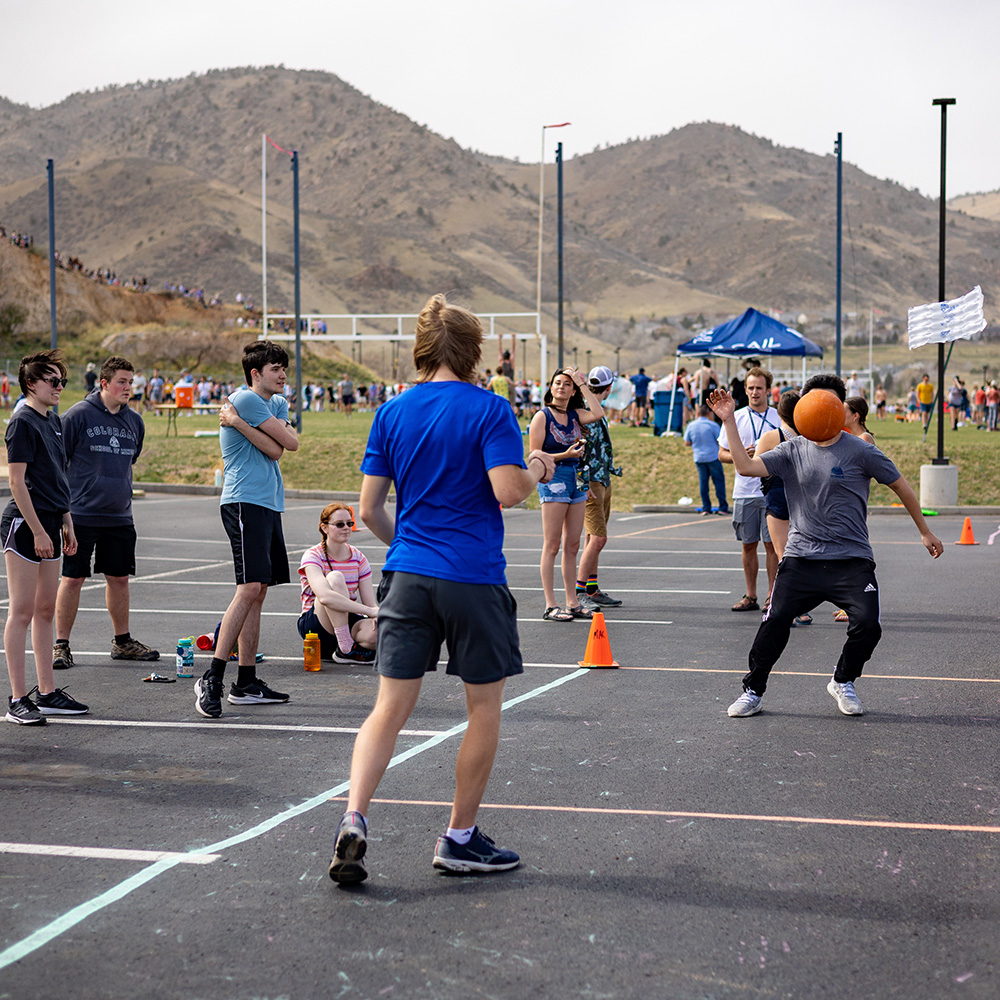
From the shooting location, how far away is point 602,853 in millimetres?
4715

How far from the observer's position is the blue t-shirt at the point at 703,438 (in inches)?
787

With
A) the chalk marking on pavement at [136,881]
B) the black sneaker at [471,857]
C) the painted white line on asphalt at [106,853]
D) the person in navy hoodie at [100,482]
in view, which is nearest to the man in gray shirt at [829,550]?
the chalk marking on pavement at [136,881]

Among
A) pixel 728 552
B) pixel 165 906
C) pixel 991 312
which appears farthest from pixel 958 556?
pixel 991 312

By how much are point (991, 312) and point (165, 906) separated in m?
156

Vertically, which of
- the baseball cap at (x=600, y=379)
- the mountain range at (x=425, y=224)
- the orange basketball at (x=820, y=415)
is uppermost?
the mountain range at (x=425, y=224)

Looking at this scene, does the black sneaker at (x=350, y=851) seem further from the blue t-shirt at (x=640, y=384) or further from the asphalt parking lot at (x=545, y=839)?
the blue t-shirt at (x=640, y=384)

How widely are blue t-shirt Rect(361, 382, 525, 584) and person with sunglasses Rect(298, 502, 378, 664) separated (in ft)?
14.1

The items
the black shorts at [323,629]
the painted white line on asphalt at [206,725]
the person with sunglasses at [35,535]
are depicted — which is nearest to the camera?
the painted white line on asphalt at [206,725]

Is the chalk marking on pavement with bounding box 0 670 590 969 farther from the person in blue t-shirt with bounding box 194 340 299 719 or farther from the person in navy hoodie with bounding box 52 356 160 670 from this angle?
the person in navy hoodie with bounding box 52 356 160 670

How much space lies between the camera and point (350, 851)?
4.26m

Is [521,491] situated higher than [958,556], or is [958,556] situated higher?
[521,491]

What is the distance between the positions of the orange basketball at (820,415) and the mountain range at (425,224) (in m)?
70.8

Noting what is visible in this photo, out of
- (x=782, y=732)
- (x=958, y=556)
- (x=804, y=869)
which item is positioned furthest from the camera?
(x=958, y=556)

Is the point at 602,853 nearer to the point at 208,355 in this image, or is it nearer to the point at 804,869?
the point at 804,869
